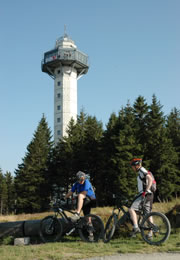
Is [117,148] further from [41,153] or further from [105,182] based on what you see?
[41,153]

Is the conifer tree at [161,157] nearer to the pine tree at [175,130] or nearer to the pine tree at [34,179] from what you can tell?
the pine tree at [175,130]

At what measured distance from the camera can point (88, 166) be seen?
42.3 m

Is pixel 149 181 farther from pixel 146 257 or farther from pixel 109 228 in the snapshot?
pixel 146 257

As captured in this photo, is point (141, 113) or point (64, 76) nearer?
point (141, 113)

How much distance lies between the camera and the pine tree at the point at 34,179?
42594mm

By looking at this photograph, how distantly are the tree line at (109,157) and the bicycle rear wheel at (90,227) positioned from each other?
25.1m

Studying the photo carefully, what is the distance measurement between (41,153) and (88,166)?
393 inches

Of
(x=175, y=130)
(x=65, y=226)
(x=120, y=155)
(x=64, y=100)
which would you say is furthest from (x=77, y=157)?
(x=65, y=226)

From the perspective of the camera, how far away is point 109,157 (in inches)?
1455

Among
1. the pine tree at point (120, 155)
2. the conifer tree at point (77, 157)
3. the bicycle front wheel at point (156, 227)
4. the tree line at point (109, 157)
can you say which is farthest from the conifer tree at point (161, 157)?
the bicycle front wheel at point (156, 227)

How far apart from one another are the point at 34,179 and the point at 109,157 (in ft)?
46.8

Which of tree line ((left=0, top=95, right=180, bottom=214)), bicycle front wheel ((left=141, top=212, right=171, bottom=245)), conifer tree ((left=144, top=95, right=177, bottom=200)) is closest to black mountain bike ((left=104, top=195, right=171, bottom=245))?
bicycle front wheel ((left=141, top=212, right=171, bottom=245))

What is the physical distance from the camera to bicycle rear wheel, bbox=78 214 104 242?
7802 mm

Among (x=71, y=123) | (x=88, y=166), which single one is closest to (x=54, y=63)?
(x=71, y=123)
